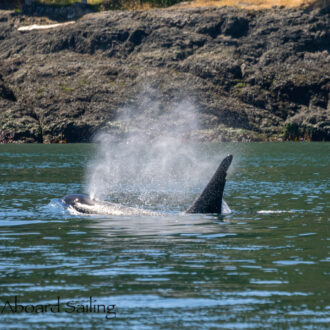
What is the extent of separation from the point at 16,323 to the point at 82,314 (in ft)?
5.77

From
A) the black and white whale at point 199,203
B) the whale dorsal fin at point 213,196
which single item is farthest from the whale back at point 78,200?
the whale dorsal fin at point 213,196

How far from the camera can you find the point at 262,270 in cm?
2338

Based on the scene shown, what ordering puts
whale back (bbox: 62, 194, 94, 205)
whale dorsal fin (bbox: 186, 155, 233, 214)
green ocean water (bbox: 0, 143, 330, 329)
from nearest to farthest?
1. green ocean water (bbox: 0, 143, 330, 329)
2. whale dorsal fin (bbox: 186, 155, 233, 214)
3. whale back (bbox: 62, 194, 94, 205)

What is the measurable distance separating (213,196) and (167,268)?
1488cm

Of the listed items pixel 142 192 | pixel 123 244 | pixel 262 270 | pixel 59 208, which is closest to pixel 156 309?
pixel 262 270

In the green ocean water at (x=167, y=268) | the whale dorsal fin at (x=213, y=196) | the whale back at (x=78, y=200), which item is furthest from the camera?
the whale back at (x=78, y=200)

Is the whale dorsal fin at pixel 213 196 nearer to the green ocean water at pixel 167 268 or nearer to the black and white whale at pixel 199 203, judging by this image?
the black and white whale at pixel 199 203

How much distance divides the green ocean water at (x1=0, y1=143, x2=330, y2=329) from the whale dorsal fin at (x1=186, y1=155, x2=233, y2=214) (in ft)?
3.34

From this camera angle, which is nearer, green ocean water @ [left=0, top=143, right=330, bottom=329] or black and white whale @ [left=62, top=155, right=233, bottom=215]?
green ocean water @ [left=0, top=143, right=330, bottom=329]

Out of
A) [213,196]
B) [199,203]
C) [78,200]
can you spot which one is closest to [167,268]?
[213,196]

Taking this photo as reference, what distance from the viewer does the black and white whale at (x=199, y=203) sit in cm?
3653

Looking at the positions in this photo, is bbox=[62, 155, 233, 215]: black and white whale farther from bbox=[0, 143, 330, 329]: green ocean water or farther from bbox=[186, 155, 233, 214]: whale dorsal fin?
bbox=[0, 143, 330, 329]: green ocean water

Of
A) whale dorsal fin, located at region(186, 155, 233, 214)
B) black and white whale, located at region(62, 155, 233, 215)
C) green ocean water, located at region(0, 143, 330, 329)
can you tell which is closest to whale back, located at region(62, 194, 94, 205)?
black and white whale, located at region(62, 155, 233, 215)

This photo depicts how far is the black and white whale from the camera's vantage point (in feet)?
120
